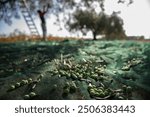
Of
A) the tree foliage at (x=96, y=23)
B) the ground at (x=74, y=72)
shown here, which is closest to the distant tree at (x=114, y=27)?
the tree foliage at (x=96, y=23)

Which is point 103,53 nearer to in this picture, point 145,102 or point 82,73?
point 82,73

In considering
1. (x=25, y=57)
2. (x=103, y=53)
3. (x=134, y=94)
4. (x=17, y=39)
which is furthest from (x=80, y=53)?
(x=17, y=39)

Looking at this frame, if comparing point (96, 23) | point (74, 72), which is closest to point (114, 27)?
point (96, 23)

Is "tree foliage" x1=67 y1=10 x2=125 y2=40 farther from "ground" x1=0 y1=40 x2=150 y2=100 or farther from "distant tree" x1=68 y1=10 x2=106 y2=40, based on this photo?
"ground" x1=0 y1=40 x2=150 y2=100

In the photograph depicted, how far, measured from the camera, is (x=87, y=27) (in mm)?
14133

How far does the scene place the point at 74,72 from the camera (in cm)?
980

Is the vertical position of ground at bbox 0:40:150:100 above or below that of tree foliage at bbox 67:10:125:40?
below

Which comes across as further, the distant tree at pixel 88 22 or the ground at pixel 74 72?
the distant tree at pixel 88 22

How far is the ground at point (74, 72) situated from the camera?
30.1ft

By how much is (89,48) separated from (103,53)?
0.70 meters

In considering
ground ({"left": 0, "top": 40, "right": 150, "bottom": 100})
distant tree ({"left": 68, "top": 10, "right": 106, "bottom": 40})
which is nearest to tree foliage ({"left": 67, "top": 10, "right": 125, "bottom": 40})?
distant tree ({"left": 68, "top": 10, "right": 106, "bottom": 40})

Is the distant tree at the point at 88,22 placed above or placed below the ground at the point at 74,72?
above

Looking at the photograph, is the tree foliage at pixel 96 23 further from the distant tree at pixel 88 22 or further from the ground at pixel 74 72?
the ground at pixel 74 72

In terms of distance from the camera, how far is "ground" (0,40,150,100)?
9.18 meters
